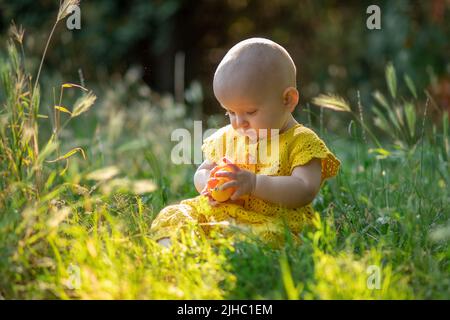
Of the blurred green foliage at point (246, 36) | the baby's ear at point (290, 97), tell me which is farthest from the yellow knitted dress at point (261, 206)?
the blurred green foliage at point (246, 36)

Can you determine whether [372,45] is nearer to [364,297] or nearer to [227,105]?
[227,105]

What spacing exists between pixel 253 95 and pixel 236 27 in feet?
22.4

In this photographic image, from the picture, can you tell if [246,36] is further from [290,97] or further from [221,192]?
[221,192]

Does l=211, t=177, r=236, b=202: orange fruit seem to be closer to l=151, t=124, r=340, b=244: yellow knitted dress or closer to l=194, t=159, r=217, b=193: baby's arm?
A: l=151, t=124, r=340, b=244: yellow knitted dress

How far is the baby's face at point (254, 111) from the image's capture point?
2.39 metres

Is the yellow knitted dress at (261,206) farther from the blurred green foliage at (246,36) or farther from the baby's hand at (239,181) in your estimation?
the blurred green foliage at (246,36)

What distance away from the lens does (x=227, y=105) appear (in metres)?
2.41

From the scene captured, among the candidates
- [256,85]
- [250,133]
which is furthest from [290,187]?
[256,85]

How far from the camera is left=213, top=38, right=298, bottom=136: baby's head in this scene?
7.79ft

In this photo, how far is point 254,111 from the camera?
95.8 inches

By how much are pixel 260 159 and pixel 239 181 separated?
22 cm

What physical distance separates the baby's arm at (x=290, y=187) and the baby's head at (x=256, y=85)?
189 mm

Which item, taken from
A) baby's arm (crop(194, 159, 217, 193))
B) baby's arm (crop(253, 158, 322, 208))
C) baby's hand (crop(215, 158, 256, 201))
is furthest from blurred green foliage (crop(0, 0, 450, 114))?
baby's hand (crop(215, 158, 256, 201))
